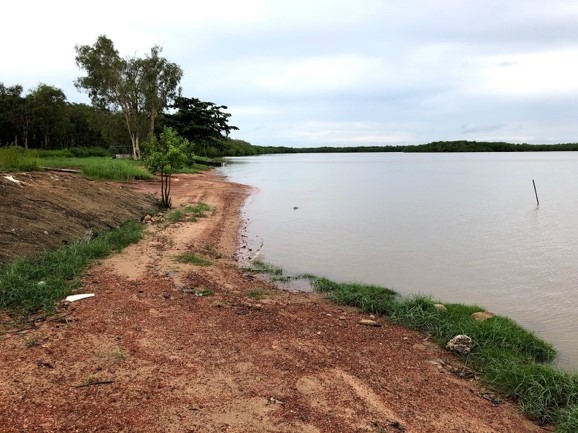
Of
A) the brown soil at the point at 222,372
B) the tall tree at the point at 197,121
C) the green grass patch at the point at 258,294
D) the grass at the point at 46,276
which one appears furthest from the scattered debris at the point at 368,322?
the tall tree at the point at 197,121

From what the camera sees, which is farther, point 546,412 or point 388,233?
point 388,233

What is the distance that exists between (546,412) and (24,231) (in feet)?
31.9

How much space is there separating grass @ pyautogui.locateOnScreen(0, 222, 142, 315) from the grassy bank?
4.73 meters

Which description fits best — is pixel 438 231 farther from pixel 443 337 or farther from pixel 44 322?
pixel 44 322

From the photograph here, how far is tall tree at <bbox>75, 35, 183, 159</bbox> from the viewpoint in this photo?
42.2 meters

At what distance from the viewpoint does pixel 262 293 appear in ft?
26.8

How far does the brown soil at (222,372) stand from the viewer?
395 centimetres

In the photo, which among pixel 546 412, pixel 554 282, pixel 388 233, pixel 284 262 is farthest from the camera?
pixel 388 233

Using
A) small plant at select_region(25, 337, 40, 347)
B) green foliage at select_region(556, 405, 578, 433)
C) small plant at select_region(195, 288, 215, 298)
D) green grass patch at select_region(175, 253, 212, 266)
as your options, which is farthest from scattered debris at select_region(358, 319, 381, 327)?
small plant at select_region(25, 337, 40, 347)

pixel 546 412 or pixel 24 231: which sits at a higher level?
pixel 24 231

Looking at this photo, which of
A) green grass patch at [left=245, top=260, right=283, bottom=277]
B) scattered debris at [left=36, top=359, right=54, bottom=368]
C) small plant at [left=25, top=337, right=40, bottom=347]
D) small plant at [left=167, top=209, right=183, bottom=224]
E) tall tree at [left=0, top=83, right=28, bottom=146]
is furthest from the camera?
tall tree at [left=0, top=83, right=28, bottom=146]

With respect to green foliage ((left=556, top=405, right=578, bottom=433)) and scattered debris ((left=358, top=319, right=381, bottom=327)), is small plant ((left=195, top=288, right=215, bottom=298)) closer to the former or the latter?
scattered debris ((left=358, top=319, right=381, bottom=327))

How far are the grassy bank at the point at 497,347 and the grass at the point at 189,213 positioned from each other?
7625 millimetres

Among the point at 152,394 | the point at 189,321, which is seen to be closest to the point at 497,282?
the point at 189,321
